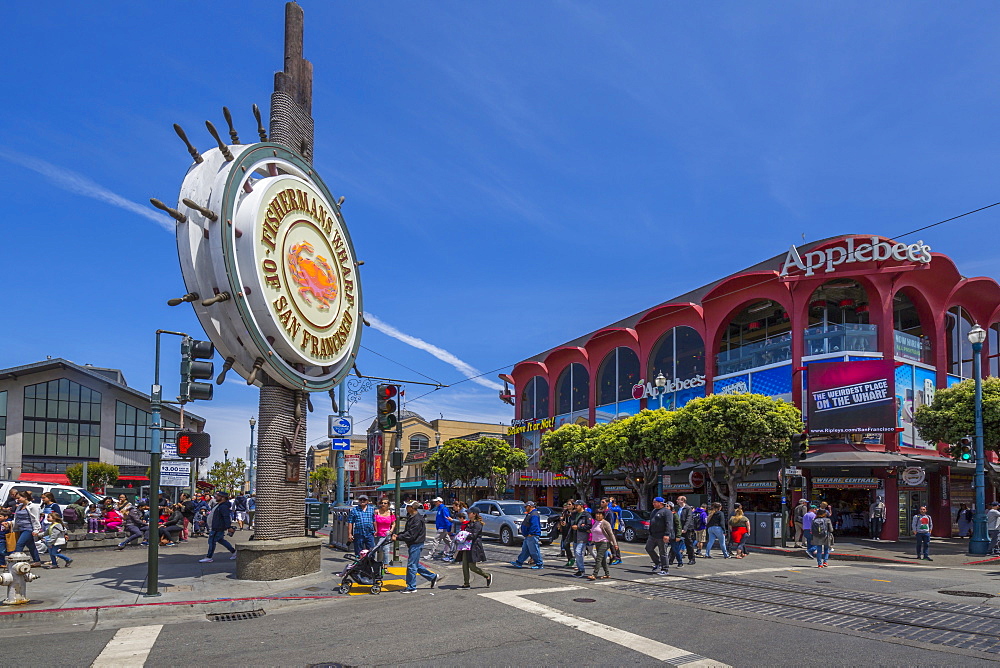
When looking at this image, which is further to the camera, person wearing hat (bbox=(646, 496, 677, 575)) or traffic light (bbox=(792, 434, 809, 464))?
traffic light (bbox=(792, 434, 809, 464))

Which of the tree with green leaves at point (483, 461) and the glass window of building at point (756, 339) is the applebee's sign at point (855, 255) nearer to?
the glass window of building at point (756, 339)

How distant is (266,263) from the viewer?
13.5 m

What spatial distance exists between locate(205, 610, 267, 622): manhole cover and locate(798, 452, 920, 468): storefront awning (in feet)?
80.1

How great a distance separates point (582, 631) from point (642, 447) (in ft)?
84.0

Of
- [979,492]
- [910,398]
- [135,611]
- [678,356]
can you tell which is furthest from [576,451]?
[135,611]

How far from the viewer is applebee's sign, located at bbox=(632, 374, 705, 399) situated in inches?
1525

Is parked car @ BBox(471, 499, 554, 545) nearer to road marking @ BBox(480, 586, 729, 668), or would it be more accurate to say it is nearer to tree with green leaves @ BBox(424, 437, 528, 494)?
road marking @ BBox(480, 586, 729, 668)

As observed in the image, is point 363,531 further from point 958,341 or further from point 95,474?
point 95,474

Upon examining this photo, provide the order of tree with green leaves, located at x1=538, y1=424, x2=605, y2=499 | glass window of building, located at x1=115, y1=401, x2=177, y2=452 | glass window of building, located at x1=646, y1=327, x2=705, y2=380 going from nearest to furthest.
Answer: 1. glass window of building, located at x1=646, y1=327, x2=705, y2=380
2. tree with green leaves, located at x1=538, y1=424, x2=605, y2=499
3. glass window of building, located at x1=115, y1=401, x2=177, y2=452

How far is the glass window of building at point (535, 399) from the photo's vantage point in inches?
2172

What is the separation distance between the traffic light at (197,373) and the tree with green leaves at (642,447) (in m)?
23.3

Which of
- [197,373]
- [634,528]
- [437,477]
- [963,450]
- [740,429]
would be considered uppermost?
[197,373]

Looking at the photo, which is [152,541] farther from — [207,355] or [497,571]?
[497,571]

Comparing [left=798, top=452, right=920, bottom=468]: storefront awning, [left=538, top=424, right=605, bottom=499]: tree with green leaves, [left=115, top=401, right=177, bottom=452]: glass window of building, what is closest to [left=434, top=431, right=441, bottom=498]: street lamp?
[left=538, top=424, right=605, bottom=499]: tree with green leaves
